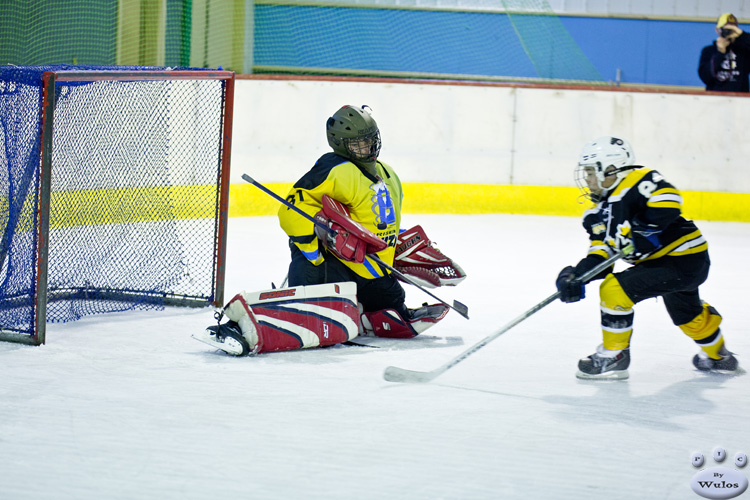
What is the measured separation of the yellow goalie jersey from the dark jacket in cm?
483

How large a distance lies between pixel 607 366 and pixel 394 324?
88cm

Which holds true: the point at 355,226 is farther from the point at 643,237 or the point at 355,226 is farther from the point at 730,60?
the point at 730,60

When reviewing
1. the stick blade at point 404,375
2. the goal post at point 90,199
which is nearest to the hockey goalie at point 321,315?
the stick blade at point 404,375

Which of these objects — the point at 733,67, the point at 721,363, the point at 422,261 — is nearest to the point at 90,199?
the point at 422,261

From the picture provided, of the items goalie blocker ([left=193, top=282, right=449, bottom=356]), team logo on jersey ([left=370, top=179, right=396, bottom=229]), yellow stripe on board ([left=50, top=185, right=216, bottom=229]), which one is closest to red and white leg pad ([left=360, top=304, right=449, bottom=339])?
goalie blocker ([left=193, top=282, right=449, bottom=356])

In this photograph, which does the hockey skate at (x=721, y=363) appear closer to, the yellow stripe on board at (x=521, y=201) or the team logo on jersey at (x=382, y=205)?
the team logo on jersey at (x=382, y=205)

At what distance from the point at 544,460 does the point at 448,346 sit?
1299 mm

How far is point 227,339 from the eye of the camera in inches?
131

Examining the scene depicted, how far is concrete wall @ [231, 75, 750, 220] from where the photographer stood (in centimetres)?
737

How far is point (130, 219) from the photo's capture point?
14.5ft

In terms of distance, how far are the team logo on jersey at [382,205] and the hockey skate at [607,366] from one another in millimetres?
953

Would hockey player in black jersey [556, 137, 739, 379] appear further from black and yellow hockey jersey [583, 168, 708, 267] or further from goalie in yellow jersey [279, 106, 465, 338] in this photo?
goalie in yellow jersey [279, 106, 465, 338]

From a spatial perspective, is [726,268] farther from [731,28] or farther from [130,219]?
[130,219]

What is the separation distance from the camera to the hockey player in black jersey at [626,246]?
10.2 feet
